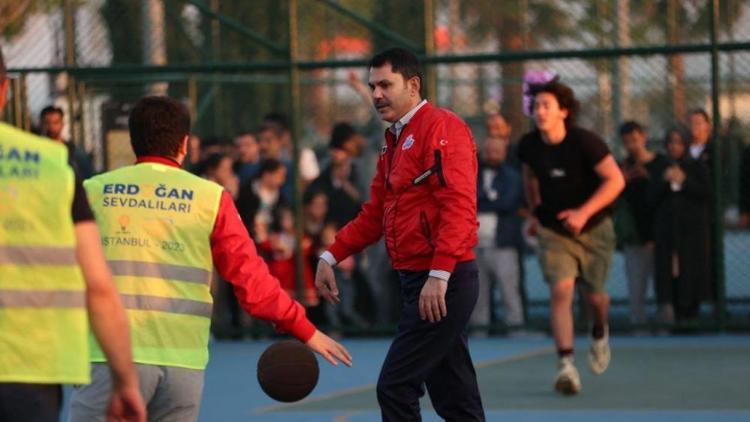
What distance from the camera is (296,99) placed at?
51.2ft

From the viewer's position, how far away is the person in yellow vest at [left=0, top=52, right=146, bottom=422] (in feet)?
14.7

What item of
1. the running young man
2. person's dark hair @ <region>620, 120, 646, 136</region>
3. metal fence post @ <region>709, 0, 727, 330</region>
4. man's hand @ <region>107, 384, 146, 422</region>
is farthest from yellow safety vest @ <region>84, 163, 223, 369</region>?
person's dark hair @ <region>620, 120, 646, 136</region>

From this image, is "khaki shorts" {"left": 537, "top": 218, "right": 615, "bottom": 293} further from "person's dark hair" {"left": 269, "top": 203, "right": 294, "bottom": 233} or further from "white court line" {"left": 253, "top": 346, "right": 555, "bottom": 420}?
"person's dark hair" {"left": 269, "top": 203, "right": 294, "bottom": 233}

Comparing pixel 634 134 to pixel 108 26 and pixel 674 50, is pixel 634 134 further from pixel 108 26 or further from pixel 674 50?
pixel 108 26

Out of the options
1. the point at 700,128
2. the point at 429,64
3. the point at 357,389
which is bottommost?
the point at 357,389

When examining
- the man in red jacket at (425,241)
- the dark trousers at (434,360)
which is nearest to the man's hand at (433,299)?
the man in red jacket at (425,241)

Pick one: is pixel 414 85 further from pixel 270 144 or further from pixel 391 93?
pixel 270 144

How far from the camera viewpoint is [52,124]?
48.5 feet

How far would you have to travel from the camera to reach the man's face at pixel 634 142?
1510 cm

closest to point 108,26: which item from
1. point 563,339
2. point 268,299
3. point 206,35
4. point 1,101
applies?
point 206,35

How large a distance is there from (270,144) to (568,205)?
20.1 feet

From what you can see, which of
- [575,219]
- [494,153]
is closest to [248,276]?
[575,219]

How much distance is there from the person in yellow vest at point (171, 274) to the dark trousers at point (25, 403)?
1429mm

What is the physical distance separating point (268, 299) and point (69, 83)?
33.2ft
